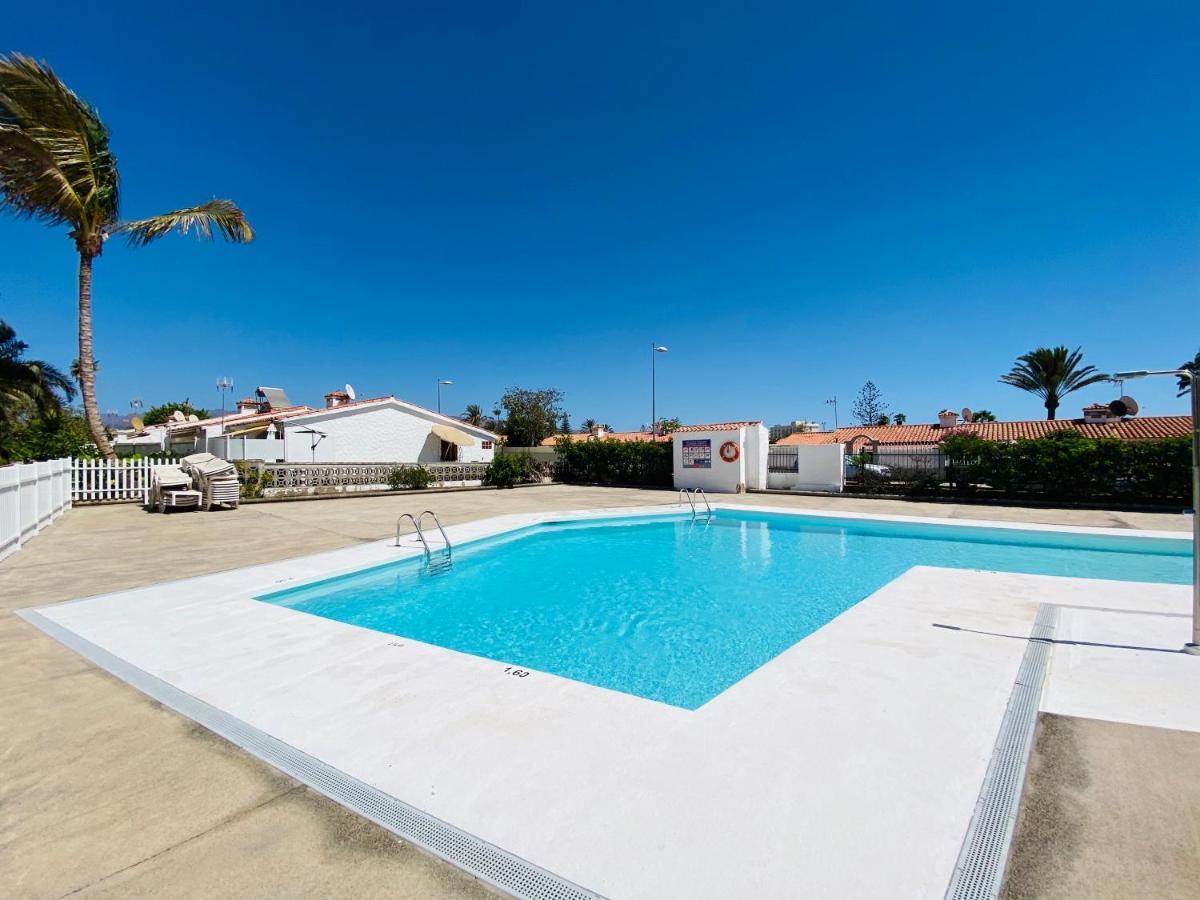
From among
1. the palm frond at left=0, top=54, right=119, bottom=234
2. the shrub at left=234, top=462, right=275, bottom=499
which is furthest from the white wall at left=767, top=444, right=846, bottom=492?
the palm frond at left=0, top=54, right=119, bottom=234

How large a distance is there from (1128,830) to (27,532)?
15920mm

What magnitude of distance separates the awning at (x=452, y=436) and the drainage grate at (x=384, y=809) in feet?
88.9

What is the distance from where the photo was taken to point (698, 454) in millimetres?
23797

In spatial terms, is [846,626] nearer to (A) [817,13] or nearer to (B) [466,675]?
(B) [466,675]

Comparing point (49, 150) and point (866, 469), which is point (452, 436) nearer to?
point (49, 150)

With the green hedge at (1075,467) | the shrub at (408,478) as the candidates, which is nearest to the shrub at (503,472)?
the shrub at (408,478)

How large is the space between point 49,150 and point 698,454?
907 inches

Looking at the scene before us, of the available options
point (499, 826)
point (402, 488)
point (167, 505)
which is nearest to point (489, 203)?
point (402, 488)

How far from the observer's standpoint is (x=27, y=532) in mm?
10391

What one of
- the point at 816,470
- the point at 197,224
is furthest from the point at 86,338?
the point at 816,470

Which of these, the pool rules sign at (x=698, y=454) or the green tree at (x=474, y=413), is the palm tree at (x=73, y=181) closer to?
the pool rules sign at (x=698, y=454)

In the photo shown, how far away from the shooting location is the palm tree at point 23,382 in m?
17.8

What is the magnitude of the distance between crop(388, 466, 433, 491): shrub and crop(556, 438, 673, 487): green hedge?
8.25m

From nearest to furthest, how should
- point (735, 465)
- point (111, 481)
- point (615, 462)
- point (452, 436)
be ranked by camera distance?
point (111, 481) → point (735, 465) → point (615, 462) → point (452, 436)
